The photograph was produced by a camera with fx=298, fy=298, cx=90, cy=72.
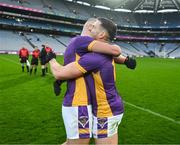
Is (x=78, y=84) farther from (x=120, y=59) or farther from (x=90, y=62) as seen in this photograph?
(x=120, y=59)

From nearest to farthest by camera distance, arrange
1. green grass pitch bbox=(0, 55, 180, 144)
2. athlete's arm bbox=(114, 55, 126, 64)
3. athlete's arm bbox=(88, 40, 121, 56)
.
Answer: athlete's arm bbox=(88, 40, 121, 56), athlete's arm bbox=(114, 55, 126, 64), green grass pitch bbox=(0, 55, 180, 144)

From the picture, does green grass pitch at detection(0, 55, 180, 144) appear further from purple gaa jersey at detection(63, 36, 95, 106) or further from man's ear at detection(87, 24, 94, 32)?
man's ear at detection(87, 24, 94, 32)

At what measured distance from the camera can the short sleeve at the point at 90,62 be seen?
10.5ft

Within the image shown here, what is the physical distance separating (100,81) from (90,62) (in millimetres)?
246

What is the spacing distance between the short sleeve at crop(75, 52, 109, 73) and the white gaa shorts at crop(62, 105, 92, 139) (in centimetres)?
42

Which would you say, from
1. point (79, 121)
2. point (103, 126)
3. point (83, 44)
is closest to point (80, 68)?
point (83, 44)

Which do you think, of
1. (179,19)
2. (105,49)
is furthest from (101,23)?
(179,19)

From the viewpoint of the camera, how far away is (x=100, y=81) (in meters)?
3.26

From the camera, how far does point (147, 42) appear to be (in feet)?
299

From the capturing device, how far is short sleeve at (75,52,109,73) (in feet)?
10.5

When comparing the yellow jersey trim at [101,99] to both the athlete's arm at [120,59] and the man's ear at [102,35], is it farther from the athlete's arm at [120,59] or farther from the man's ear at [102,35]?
the athlete's arm at [120,59]

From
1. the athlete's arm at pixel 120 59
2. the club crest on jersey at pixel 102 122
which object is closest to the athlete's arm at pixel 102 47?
the athlete's arm at pixel 120 59

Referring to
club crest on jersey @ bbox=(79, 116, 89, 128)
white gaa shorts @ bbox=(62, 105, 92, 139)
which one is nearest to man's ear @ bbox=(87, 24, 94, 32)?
white gaa shorts @ bbox=(62, 105, 92, 139)

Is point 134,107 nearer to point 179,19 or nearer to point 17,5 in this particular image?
point 17,5
